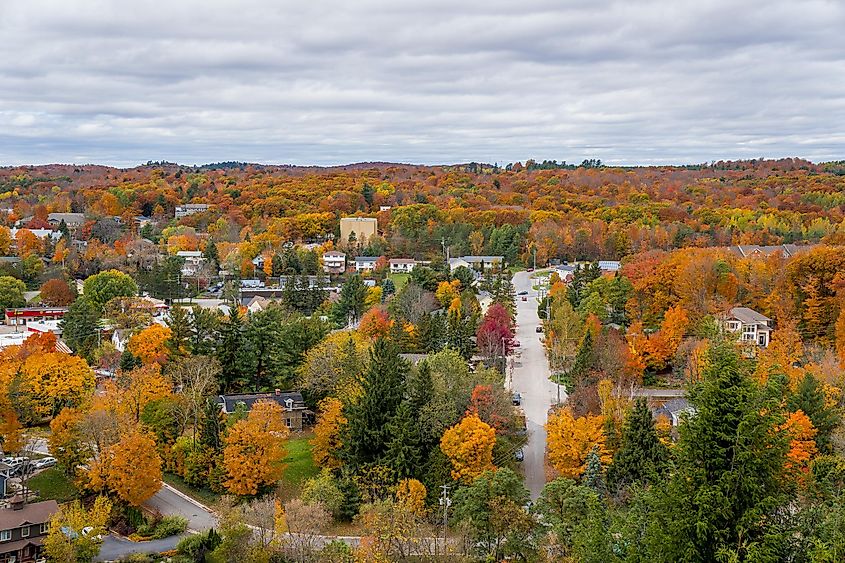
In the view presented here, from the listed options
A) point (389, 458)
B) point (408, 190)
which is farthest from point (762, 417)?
point (408, 190)

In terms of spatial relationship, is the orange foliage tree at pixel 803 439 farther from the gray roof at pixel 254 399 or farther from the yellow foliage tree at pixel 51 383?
the yellow foliage tree at pixel 51 383

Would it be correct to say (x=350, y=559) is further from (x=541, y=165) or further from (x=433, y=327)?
(x=541, y=165)

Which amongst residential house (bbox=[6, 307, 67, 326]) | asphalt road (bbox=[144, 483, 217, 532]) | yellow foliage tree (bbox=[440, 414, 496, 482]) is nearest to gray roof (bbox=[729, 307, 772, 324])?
yellow foliage tree (bbox=[440, 414, 496, 482])

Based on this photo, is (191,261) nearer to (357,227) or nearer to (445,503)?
(357,227)

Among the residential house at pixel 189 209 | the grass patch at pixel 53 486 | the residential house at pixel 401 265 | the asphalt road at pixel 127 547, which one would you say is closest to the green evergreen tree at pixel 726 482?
the asphalt road at pixel 127 547

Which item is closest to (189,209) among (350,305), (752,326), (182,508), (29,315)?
(29,315)

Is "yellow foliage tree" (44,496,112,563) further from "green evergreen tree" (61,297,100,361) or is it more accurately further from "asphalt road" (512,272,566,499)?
"green evergreen tree" (61,297,100,361)

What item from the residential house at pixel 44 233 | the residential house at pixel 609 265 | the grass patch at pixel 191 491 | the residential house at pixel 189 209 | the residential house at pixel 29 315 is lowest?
the grass patch at pixel 191 491
